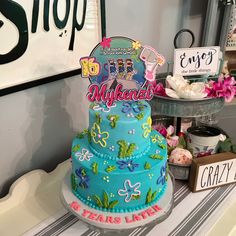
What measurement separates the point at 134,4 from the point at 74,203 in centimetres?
75

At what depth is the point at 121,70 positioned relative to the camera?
728mm

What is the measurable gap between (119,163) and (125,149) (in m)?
0.03

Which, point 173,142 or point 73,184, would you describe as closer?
point 73,184

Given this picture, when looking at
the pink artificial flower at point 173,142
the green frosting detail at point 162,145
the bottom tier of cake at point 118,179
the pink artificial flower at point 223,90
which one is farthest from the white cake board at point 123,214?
the pink artificial flower at point 223,90

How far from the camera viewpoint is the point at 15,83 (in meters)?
0.80

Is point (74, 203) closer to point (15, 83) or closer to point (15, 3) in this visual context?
point (15, 83)

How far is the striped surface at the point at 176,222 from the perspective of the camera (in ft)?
2.45

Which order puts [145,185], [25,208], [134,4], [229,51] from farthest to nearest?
[229,51] → [134,4] → [25,208] → [145,185]

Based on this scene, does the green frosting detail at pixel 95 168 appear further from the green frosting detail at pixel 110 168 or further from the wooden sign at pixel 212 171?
the wooden sign at pixel 212 171

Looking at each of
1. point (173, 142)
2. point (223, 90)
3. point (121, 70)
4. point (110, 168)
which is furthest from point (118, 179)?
point (223, 90)

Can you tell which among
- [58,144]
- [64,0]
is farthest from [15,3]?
[58,144]

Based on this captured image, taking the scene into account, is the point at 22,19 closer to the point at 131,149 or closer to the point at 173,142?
the point at 131,149

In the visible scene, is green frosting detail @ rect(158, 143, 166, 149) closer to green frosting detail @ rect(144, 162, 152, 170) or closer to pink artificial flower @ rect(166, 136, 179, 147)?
green frosting detail @ rect(144, 162, 152, 170)

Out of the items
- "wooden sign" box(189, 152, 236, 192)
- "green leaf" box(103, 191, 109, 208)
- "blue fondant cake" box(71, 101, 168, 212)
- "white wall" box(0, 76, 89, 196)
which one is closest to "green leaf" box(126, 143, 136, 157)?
"blue fondant cake" box(71, 101, 168, 212)
